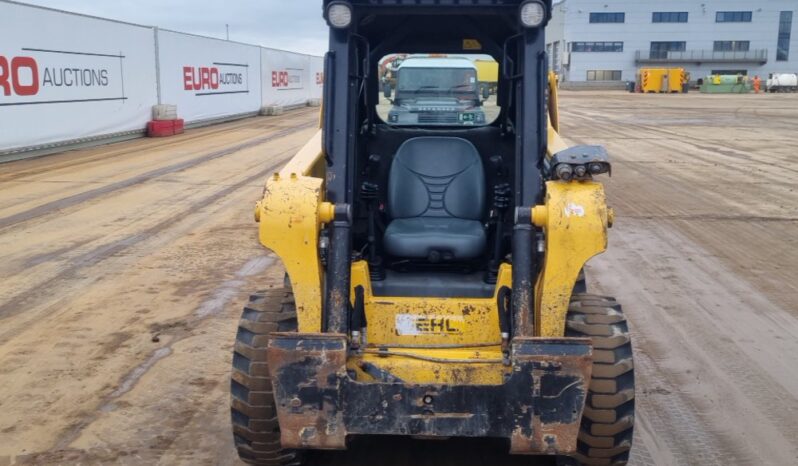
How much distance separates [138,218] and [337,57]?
701cm

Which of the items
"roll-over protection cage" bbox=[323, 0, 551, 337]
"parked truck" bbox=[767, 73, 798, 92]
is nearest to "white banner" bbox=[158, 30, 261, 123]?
"roll-over protection cage" bbox=[323, 0, 551, 337]

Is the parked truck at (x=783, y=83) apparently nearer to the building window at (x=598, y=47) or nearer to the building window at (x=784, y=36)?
the building window at (x=784, y=36)

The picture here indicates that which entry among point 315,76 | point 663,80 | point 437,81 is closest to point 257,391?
Answer: point 437,81

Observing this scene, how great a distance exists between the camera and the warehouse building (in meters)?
76.7

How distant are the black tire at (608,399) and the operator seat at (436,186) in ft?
3.62

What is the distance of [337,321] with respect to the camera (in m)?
3.76

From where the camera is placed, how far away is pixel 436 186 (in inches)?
188

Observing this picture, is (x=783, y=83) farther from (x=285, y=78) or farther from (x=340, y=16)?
(x=340, y=16)

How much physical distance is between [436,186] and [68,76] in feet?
48.5

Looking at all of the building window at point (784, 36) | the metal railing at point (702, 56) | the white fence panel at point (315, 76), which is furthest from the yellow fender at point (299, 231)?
the building window at point (784, 36)

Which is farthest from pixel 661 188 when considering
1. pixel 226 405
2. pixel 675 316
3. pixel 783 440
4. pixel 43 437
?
pixel 43 437

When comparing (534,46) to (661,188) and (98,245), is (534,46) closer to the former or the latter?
(98,245)

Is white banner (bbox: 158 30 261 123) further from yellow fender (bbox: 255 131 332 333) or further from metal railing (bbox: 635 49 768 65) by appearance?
metal railing (bbox: 635 49 768 65)

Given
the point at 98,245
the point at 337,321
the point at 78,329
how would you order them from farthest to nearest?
the point at 98,245 → the point at 78,329 → the point at 337,321
